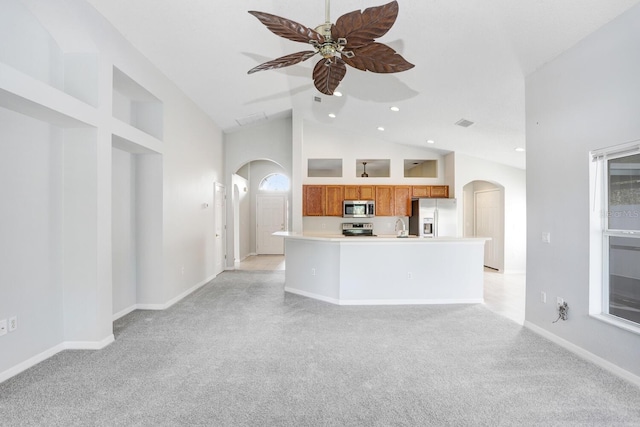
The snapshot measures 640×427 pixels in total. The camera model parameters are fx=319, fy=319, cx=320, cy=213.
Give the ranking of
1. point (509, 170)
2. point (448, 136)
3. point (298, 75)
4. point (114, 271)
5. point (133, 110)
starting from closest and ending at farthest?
point (114, 271) < point (133, 110) < point (298, 75) < point (448, 136) < point (509, 170)

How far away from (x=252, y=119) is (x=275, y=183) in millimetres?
3682

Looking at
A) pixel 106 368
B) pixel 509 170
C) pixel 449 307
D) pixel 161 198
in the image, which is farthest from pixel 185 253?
pixel 509 170

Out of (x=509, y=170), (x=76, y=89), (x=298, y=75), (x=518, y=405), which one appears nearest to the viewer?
(x=518, y=405)

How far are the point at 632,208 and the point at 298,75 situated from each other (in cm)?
409

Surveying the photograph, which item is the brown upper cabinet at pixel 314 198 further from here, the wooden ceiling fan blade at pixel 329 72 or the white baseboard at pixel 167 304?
the wooden ceiling fan blade at pixel 329 72

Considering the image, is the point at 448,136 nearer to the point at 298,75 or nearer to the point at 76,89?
the point at 298,75

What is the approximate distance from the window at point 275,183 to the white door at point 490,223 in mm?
5534

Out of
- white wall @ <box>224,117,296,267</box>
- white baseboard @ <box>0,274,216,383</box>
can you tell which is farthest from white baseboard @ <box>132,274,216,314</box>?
white wall @ <box>224,117,296,267</box>

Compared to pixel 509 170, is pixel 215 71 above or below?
above

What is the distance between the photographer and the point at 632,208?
98.9 inches

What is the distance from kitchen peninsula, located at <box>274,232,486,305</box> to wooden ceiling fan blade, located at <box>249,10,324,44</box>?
2897 mm

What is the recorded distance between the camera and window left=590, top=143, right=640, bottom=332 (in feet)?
8.17

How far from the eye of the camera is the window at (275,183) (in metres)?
10.2

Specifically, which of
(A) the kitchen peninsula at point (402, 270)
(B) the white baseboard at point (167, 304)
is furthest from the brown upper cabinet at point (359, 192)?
(B) the white baseboard at point (167, 304)
